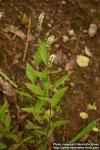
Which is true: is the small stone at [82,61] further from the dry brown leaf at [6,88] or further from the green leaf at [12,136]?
the green leaf at [12,136]

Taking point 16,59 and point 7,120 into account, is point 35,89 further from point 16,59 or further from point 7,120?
point 16,59

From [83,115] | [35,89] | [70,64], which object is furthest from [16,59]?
[35,89]

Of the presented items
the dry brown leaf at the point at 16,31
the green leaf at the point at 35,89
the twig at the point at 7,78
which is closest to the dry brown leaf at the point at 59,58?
the dry brown leaf at the point at 16,31

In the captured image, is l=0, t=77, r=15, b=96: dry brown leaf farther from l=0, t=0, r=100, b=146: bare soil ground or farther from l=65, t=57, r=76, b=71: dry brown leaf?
l=65, t=57, r=76, b=71: dry brown leaf

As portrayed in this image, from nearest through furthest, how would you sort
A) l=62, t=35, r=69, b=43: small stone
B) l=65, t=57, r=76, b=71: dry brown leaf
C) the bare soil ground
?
the bare soil ground, l=65, t=57, r=76, b=71: dry brown leaf, l=62, t=35, r=69, b=43: small stone

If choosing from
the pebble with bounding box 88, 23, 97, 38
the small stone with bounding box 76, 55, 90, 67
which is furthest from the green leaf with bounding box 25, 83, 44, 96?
the pebble with bounding box 88, 23, 97, 38

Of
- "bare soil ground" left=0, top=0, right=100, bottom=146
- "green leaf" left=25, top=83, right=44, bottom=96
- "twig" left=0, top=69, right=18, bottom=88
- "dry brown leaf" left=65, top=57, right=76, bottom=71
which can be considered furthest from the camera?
"dry brown leaf" left=65, top=57, right=76, bottom=71

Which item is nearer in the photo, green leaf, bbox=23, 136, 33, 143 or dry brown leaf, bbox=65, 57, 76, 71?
green leaf, bbox=23, 136, 33, 143

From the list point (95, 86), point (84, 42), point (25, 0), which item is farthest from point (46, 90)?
point (25, 0)
